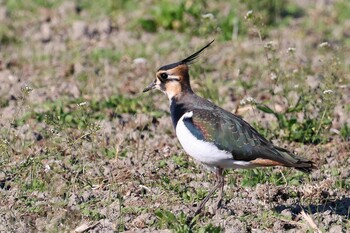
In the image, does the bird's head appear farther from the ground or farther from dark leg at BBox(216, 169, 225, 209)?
dark leg at BBox(216, 169, 225, 209)

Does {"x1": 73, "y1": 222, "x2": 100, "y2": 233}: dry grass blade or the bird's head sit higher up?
the bird's head

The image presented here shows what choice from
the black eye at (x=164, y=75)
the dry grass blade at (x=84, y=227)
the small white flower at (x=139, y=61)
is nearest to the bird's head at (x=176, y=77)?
the black eye at (x=164, y=75)

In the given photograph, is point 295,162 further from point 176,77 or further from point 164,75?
point 164,75

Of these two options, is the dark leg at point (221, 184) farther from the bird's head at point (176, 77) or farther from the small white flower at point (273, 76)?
the small white flower at point (273, 76)

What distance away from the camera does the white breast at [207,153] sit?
7.06 meters

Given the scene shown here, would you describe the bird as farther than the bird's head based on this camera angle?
No

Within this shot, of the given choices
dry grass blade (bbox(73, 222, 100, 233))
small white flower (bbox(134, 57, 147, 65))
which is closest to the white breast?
dry grass blade (bbox(73, 222, 100, 233))

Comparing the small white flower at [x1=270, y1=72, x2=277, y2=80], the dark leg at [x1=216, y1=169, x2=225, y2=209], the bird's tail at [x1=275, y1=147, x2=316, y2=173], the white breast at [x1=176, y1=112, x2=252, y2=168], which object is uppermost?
the white breast at [x1=176, y1=112, x2=252, y2=168]

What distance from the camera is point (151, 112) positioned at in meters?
9.49

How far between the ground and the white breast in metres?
0.43

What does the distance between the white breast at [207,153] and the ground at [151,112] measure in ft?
1.40

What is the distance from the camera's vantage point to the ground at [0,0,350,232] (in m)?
7.25

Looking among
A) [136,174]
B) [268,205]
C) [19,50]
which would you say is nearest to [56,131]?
[136,174]

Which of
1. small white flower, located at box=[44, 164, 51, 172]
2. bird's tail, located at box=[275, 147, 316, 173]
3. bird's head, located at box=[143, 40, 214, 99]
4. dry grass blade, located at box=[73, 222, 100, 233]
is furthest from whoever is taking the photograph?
small white flower, located at box=[44, 164, 51, 172]
